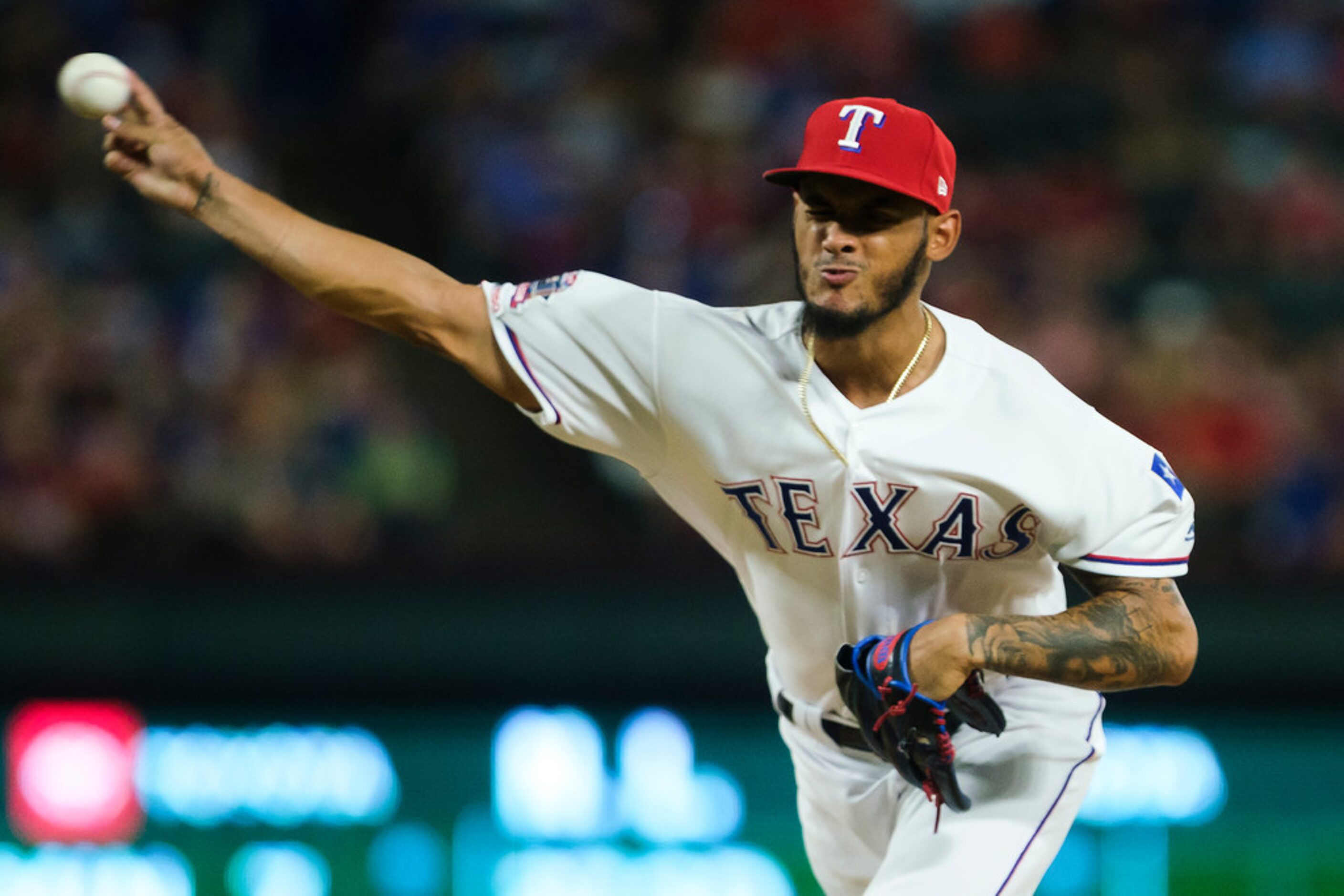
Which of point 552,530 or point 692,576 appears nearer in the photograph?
point 692,576

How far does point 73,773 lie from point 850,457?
4248mm

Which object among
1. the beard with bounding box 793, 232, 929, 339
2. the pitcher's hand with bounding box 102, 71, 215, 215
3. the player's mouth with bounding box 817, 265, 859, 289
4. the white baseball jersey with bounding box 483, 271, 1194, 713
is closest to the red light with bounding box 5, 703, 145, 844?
the white baseball jersey with bounding box 483, 271, 1194, 713

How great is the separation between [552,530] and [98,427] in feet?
6.93

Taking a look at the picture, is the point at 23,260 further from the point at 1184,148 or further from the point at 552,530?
the point at 1184,148

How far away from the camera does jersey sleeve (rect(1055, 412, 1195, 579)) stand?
324cm

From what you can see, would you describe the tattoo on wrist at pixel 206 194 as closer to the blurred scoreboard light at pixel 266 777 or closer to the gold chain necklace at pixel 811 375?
the gold chain necklace at pixel 811 375

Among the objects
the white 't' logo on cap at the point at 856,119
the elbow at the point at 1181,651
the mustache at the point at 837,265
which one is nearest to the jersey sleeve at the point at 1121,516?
the elbow at the point at 1181,651

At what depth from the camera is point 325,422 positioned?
7.45 meters

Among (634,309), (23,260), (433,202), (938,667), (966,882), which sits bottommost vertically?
(966,882)

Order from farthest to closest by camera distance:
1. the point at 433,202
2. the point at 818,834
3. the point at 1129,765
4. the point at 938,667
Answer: the point at 433,202, the point at 1129,765, the point at 818,834, the point at 938,667

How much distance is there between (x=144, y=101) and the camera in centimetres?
316

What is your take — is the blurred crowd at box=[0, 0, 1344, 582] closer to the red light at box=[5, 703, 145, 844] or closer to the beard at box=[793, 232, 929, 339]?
the red light at box=[5, 703, 145, 844]

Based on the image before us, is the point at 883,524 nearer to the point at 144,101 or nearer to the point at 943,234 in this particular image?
the point at 943,234

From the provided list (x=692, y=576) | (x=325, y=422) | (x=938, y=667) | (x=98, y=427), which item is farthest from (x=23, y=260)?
(x=938, y=667)
